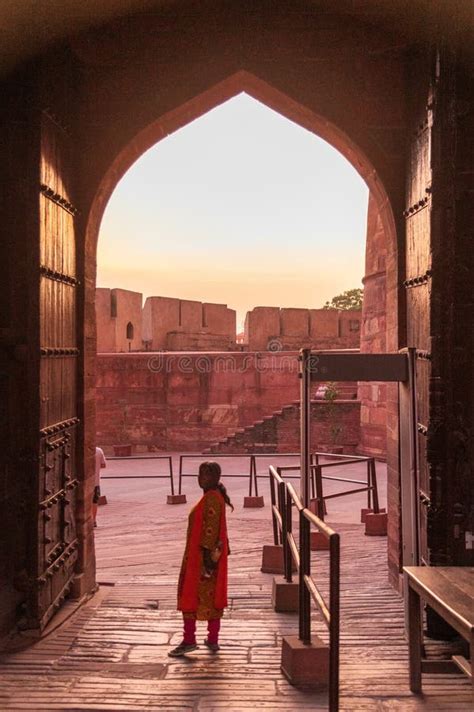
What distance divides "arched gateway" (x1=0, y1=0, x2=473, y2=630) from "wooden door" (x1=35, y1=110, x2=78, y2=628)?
21 millimetres

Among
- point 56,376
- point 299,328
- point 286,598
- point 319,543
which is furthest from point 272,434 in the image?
point 56,376

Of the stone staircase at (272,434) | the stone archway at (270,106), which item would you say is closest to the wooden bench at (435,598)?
the stone archway at (270,106)

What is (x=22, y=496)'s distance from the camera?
4.80 meters

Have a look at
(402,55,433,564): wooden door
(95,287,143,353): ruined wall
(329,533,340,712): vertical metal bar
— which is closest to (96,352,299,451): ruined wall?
(95,287,143,353): ruined wall

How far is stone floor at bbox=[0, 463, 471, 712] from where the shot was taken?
3.79 m

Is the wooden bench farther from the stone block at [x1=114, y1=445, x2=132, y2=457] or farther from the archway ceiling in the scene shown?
the stone block at [x1=114, y1=445, x2=132, y2=457]

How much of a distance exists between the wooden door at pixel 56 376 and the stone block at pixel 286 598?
1.44 m

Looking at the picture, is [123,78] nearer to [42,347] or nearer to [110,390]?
[42,347]

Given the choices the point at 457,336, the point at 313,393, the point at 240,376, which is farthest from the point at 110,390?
the point at 457,336

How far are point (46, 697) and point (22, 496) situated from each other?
1308mm

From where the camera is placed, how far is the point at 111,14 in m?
5.59

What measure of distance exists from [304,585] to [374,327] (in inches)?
435

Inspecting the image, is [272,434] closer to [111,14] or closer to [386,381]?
[111,14]

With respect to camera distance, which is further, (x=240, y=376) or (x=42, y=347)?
(x=240, y=376)
